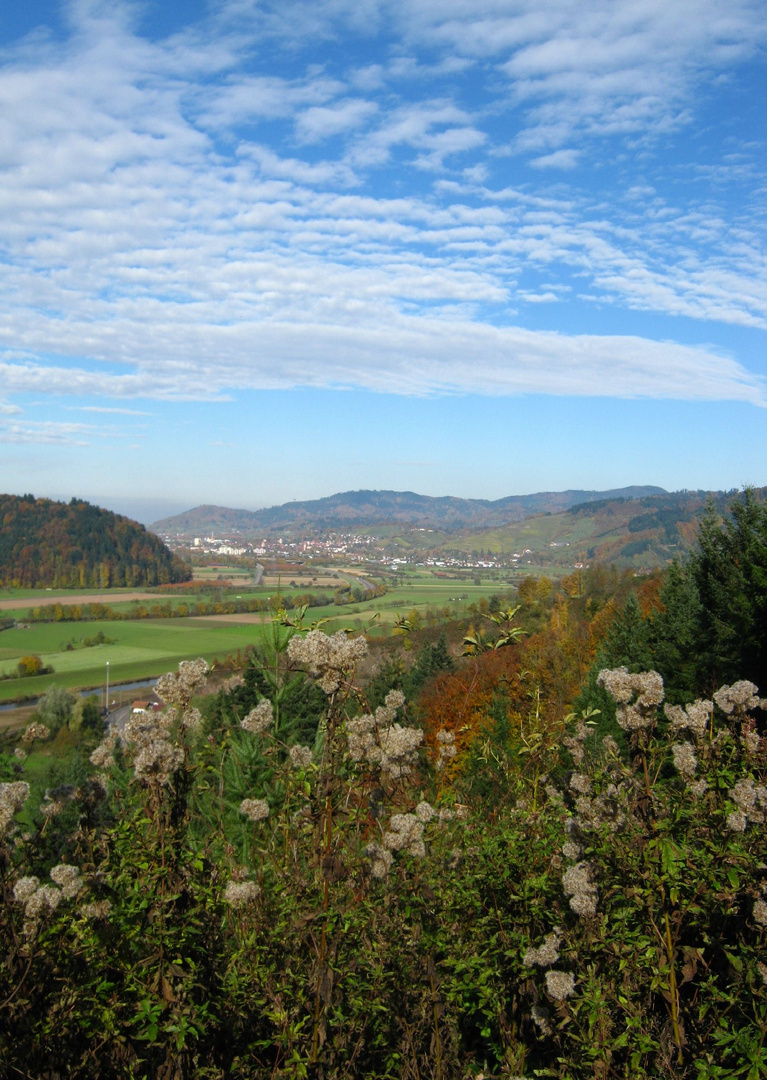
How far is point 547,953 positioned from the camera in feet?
9.05

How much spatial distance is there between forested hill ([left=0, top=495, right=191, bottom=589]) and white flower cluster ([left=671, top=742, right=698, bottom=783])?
105 meters

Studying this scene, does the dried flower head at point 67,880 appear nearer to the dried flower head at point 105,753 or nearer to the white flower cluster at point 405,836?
the dried flower head at point 105,753

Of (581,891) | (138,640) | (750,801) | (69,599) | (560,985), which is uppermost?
(750,801)

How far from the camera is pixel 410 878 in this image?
10.5ft

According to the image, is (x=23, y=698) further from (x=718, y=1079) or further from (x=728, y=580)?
(x=718, y=1079)

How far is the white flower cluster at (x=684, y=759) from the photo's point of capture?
2.92m

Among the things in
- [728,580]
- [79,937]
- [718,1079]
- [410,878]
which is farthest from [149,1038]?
[728,580]

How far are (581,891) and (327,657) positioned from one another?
1305mm

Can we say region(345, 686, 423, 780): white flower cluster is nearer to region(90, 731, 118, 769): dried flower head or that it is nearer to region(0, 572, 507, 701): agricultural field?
region(90, 731, 118, 769): dried flower head

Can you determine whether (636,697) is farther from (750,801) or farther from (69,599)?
(69,599)

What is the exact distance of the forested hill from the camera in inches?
3905

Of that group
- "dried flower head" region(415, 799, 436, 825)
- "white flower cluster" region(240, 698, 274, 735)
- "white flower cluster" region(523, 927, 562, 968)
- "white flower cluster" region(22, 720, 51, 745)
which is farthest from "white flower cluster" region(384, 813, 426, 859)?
"white flower cluster" region(22, 720, 51, 745)

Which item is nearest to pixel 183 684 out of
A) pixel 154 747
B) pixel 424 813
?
pixel 154 747

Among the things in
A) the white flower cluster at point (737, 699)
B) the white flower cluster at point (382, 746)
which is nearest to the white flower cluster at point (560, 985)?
the white flower cluster at point (382, 746)
